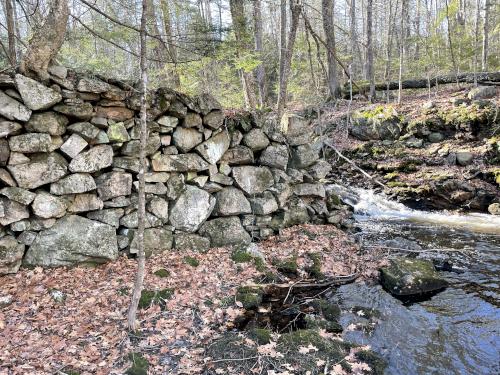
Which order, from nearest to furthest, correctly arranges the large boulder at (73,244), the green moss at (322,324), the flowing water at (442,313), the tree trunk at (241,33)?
the flowing water at (442,313)
the green moss at (322,324)
the large boulder at (73,244)
the tree trunk at (241,33)

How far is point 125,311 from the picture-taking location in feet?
17.1

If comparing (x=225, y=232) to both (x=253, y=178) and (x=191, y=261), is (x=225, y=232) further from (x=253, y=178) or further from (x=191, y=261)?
(x=253, y=178)

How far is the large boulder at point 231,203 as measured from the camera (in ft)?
25.7

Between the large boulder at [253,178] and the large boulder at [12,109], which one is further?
the large boulder at [253,178]

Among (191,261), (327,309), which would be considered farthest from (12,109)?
(327,309)

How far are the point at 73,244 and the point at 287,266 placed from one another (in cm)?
394

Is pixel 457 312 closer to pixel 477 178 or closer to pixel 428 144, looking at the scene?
pixel 477 178

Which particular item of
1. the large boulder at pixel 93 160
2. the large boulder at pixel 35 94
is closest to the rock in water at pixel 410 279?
the large boulder at pixel 93 160

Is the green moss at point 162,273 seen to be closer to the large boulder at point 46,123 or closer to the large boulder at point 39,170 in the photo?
the large boulder at point 39,170

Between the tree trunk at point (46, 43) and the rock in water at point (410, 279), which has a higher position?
the tree trunk at point (46, 43)

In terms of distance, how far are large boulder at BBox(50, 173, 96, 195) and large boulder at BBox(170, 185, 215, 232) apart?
1.64m

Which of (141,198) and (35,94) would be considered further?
(35,94)

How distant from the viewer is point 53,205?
6.06 metres

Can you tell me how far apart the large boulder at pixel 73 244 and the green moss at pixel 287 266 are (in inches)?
122
